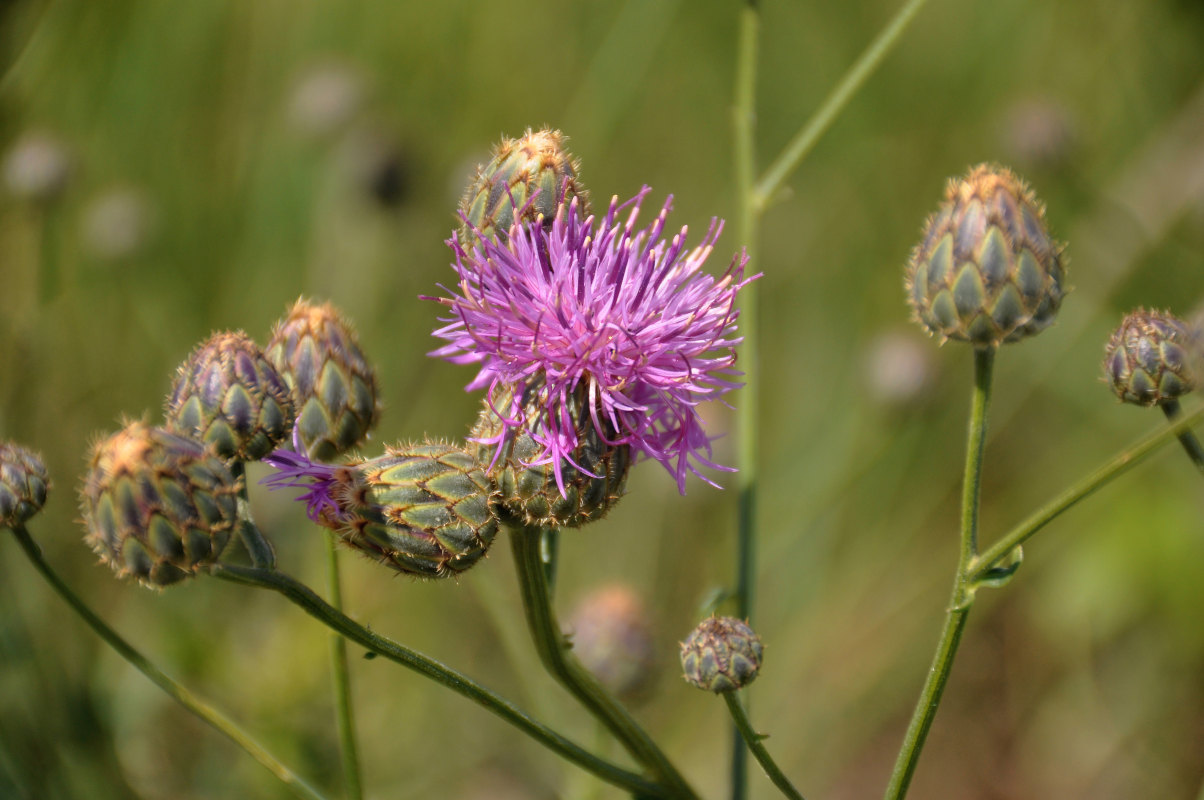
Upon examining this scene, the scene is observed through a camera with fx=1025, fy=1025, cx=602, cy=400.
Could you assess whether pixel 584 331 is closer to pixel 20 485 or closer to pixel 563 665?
pixel 563 665

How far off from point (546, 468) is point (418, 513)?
0.31 meters

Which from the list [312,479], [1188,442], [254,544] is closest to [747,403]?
[1188,442]

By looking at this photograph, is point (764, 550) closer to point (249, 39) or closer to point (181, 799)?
point (181, 799)

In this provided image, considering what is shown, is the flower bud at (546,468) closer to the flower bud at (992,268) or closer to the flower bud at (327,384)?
the flower bud at (327,384)

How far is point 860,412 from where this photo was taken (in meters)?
6.38

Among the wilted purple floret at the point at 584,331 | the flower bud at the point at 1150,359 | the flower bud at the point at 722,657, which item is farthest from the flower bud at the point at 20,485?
the flower bud at the point at 1150,359

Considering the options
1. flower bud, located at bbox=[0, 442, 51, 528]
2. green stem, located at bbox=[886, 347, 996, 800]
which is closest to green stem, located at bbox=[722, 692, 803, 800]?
green stem, located at bbox=[886, 347, 996, 800]

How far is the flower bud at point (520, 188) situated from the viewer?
260 cm

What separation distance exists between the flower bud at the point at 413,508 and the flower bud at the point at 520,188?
0.59m

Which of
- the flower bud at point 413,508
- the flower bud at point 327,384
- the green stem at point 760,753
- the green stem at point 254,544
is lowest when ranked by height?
the green stem at point 760,753

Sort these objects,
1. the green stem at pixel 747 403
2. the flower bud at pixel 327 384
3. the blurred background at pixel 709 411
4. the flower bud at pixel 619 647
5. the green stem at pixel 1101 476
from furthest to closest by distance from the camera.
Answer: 1. the blurred background at pixel 709 411
2. the flower bud at pixel 619 647
3. the green stem at pixel 747 403
4. the flower bud at pixel 327 384
5. the green stem at pixel 1101 476

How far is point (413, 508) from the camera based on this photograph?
2.38 m

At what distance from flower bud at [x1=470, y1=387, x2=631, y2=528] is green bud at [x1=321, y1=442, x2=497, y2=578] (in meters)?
0.07

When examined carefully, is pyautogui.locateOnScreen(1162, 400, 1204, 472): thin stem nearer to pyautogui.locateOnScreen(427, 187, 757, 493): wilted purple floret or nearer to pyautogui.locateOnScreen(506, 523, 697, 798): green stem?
pyautogui.locateOnScreen(427, 187, 757, 493): wilted purple floret
